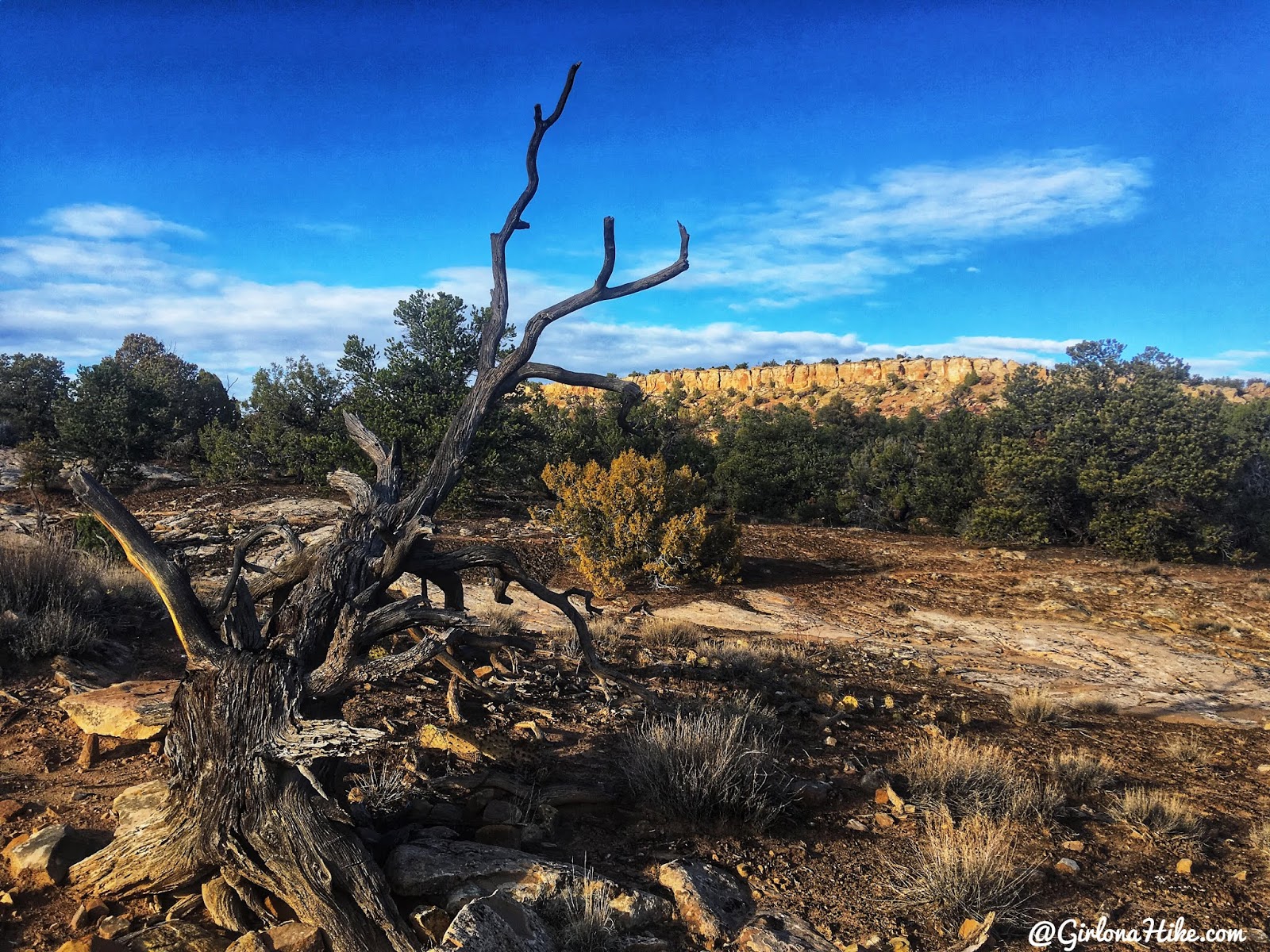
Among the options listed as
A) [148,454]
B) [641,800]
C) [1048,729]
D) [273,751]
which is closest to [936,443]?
[1048,729]

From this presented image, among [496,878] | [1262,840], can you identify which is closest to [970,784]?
[1262,840]

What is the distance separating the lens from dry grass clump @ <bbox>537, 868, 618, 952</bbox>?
3.08m

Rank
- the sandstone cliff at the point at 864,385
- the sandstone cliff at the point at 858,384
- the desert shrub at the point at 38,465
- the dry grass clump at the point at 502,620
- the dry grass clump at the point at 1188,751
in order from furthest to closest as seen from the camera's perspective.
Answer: the sandstone cliff at the point at 858,384 < the sandstone cliff at the point at 864,385 < the desert shrub at the point at 38,465 < the dry grass clump at the point at 502,620 < the dry grass clump at the point at 1188,751

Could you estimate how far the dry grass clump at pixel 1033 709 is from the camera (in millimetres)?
6895

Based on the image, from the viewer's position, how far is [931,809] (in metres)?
4.65

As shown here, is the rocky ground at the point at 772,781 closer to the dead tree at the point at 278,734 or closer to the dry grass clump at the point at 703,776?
the dry grass clump at the point at 703,776

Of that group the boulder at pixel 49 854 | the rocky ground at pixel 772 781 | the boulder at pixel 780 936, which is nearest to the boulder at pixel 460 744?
the rocky ground at pixel 772 781

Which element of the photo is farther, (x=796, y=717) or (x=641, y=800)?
(x=796, y=717)

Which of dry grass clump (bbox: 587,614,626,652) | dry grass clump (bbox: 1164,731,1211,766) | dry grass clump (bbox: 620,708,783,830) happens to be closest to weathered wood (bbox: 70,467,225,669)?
dry grass clump (bbox: 620,708,783,830)

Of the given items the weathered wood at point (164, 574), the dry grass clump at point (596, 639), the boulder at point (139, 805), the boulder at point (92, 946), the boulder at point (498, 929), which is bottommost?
the dry grass clump at point (596, 639)

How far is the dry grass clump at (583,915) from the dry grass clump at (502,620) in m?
3.70

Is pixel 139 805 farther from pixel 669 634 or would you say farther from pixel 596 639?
pixel 669 634

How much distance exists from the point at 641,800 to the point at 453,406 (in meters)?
12.7

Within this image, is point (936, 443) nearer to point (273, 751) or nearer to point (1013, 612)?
point (1013, 612)
